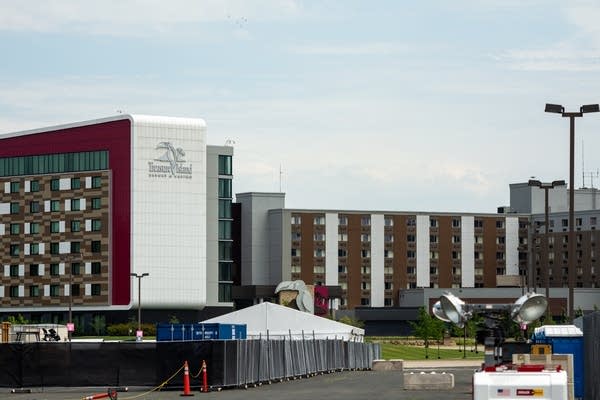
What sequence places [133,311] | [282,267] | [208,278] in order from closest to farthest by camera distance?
[133,311] → [208,278] → [282,267]

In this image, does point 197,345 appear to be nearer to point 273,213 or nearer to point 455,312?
point 455,312

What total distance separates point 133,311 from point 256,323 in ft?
236

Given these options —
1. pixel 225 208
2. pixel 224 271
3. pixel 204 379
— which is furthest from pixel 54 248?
pixel 204 379

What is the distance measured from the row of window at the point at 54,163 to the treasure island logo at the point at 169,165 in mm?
6255

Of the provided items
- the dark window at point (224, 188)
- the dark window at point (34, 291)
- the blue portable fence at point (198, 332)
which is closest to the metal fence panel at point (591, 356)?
the blue portable fence at point (198, 332)

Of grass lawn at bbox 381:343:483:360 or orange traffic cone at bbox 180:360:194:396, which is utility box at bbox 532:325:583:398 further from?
grass lawn at bbox 381:343:483:360

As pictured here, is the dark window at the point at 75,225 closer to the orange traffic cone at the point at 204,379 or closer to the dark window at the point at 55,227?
the dark window at the point at 55,227

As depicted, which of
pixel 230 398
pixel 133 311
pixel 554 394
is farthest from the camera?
pixel 133 311

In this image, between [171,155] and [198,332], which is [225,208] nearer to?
[171,155]

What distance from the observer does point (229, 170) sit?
162250 mm

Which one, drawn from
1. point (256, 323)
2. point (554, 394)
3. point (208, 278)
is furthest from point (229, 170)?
point (554, 394)

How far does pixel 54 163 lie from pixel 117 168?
9553 millimetres

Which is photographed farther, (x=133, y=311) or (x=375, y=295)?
(x=375, y=295)

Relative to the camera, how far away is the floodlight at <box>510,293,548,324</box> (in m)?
16.5
